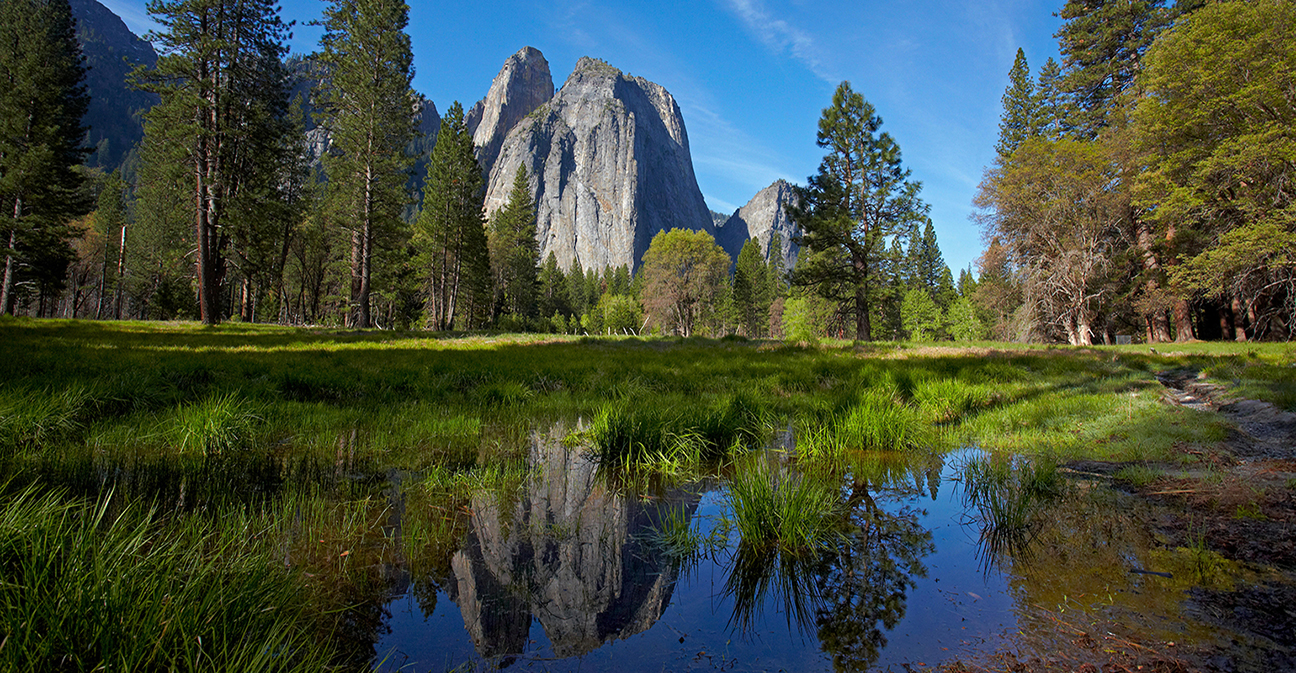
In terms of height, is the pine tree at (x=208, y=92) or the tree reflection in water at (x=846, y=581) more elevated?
the pine tree at (x=208, y=92)

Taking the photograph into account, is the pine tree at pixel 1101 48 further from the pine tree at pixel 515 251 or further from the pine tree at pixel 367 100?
the pine tree at pixel 515 251

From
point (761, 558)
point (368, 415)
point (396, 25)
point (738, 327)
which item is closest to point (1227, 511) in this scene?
point (761, 558)

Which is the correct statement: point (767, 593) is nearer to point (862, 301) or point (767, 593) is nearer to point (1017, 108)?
point (862, 301)

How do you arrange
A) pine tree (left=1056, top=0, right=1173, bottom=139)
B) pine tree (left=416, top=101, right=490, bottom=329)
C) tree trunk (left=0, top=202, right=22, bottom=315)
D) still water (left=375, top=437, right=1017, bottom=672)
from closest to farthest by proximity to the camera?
1. still water (left=375, top=437, right=1017, bottom=672)
2. tree trunk (left=0, top=202, right=22, bottom=315)
3. pine tree (left=1056, top=0, right=1173, bottom=139)
4. pine tree (left=416, top=101, right=490, bottom=329)

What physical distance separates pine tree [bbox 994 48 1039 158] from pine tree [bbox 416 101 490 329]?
41.8 m

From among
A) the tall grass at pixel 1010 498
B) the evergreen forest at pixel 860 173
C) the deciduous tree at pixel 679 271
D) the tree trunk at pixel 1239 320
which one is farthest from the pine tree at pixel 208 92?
the tree trunk at pixel 1239 320

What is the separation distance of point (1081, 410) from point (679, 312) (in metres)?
47.3

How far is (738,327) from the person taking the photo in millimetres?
75938

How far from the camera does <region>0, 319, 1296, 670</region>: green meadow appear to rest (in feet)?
4.75

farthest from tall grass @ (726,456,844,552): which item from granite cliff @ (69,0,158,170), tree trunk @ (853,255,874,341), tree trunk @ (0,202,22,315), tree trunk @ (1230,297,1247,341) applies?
granite cliff @ (69,0,158,170)

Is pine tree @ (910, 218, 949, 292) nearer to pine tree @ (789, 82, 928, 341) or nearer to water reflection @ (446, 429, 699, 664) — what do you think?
pine tree @ (789, 82, 928, 341)

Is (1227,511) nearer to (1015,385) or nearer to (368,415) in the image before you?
(1015,385)

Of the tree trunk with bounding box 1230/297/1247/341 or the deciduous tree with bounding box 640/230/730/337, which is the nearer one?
the tree trunk with bounding box 1230/297/1247/341

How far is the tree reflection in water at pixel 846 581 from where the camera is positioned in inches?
73.6
